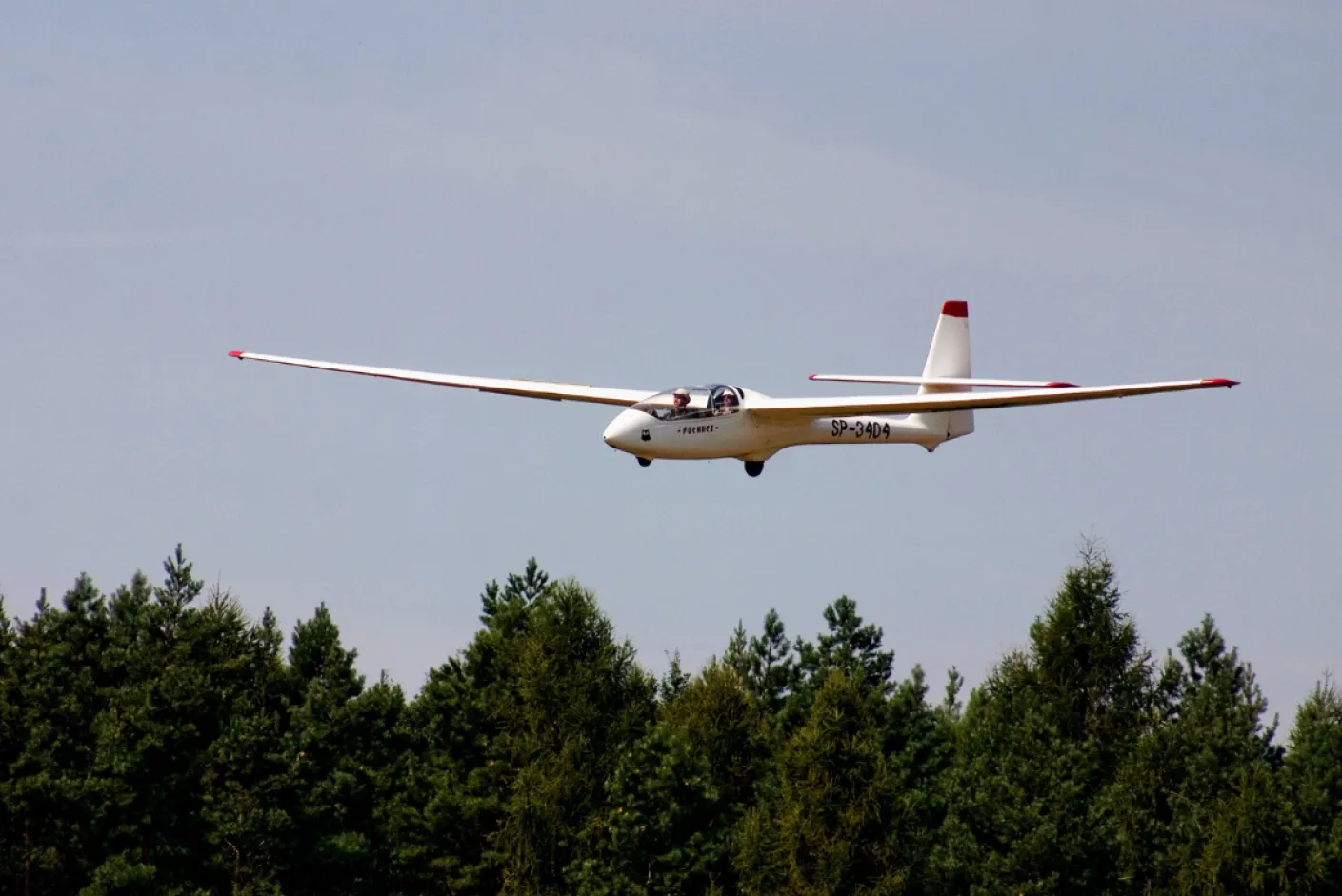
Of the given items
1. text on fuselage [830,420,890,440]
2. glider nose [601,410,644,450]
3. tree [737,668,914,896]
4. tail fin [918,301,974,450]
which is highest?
tail fin [918,301,974,450]

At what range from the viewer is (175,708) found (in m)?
69.8

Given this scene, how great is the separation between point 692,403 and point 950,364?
10511 millimetres

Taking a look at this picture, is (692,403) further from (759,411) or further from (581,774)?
(581,774)

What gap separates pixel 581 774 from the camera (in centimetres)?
6950

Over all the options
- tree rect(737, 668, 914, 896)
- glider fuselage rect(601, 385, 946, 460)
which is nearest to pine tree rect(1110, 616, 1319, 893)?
tree rect(737, 668, 914, 896)

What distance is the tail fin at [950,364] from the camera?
47.9m

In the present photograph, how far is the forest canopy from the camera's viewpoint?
65562 mm

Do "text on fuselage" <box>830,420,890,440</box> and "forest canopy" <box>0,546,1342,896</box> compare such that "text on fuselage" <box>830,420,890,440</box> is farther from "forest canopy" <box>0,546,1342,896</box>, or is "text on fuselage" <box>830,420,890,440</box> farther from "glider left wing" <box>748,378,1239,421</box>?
"forest canopy" <box>0,546,1342,896</box>

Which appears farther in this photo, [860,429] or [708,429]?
[860,429]

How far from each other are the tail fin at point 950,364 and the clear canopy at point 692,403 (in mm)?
7360

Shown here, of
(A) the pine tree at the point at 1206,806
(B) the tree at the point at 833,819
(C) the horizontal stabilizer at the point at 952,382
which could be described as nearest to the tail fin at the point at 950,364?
(C) the horizontal stabilizer at the point at 952,382

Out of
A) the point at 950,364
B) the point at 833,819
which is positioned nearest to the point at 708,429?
the point at 950,364

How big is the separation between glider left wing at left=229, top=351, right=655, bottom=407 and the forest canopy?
68.7ft

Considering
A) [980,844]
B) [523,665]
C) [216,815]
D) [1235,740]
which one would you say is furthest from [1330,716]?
[216,815]
